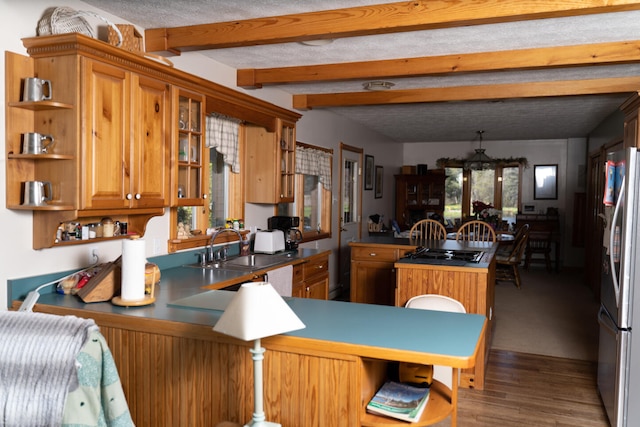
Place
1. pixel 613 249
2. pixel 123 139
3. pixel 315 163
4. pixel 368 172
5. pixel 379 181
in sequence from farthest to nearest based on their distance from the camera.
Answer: pixel 379 181
pixel 368 172
pixel 315 163
pixel 613 249
pixel 123 139

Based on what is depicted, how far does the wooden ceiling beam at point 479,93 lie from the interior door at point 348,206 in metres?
1.68

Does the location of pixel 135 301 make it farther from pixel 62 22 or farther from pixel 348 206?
pixel 348 206

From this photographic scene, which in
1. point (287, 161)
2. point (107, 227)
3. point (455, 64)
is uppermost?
point (455, 64)

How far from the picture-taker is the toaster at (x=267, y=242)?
457 cm

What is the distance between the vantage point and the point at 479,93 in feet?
16.4

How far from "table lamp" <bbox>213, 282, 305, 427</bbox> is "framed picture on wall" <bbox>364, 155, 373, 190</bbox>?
670cm

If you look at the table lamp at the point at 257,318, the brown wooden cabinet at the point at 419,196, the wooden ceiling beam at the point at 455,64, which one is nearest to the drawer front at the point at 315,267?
the wooden ceiling beam at the point at 455,64

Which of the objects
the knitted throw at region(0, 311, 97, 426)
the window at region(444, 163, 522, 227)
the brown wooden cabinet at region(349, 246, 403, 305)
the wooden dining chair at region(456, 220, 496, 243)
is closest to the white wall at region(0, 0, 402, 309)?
the brown wooden cabinet at region(349, 246, 403, 305)

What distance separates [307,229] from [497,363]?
2729 mm

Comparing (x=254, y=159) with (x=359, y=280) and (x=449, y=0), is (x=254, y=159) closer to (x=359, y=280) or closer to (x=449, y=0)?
(x=359, y=280)

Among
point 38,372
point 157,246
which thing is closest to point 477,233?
point 157,246

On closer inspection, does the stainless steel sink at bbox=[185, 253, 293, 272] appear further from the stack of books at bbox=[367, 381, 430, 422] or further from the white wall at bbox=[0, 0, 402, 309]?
the stack of books at bbox=[367, 381, 430, 422]

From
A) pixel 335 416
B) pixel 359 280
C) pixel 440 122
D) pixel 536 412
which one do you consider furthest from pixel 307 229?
pixel 335 416

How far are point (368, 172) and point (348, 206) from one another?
0.97 metres
